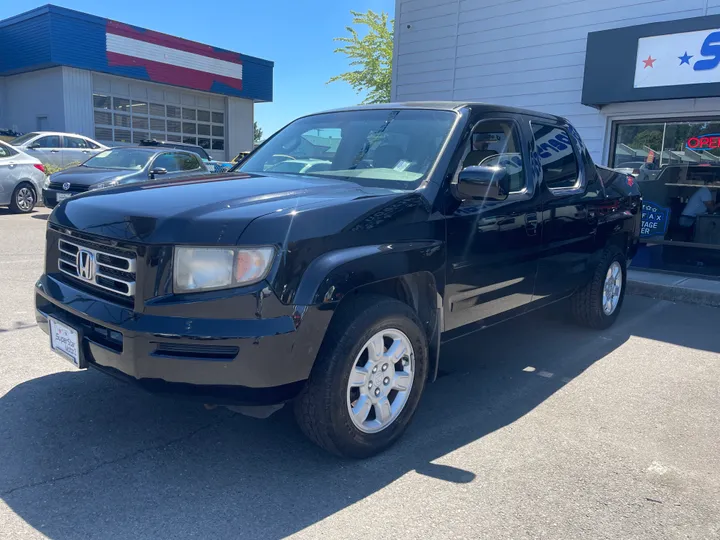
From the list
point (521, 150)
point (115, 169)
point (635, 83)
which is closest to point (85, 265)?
point (521, 150)

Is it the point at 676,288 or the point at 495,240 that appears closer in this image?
the point at 495,240

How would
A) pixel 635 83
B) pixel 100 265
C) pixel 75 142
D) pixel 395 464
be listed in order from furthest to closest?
pixel 75 142 < pixel 635 83 < pixel 395 464 < pixel 100 265

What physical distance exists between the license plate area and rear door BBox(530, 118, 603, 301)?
3.07m

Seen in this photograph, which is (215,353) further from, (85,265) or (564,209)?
(564,209)

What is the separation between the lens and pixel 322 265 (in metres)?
2.73

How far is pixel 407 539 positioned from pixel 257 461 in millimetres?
931

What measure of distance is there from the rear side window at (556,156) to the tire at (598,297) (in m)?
0.93

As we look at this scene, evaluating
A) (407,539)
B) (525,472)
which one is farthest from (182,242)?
(525,472)

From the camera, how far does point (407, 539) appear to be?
2.46m

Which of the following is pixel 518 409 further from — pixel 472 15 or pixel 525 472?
pixel 472 15

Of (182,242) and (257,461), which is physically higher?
(182,242)

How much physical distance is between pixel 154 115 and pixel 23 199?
49.6ft

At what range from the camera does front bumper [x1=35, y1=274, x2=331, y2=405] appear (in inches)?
101

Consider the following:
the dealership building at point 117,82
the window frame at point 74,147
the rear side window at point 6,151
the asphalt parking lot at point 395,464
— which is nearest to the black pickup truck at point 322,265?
the asphalt parking lot at point 395,464
